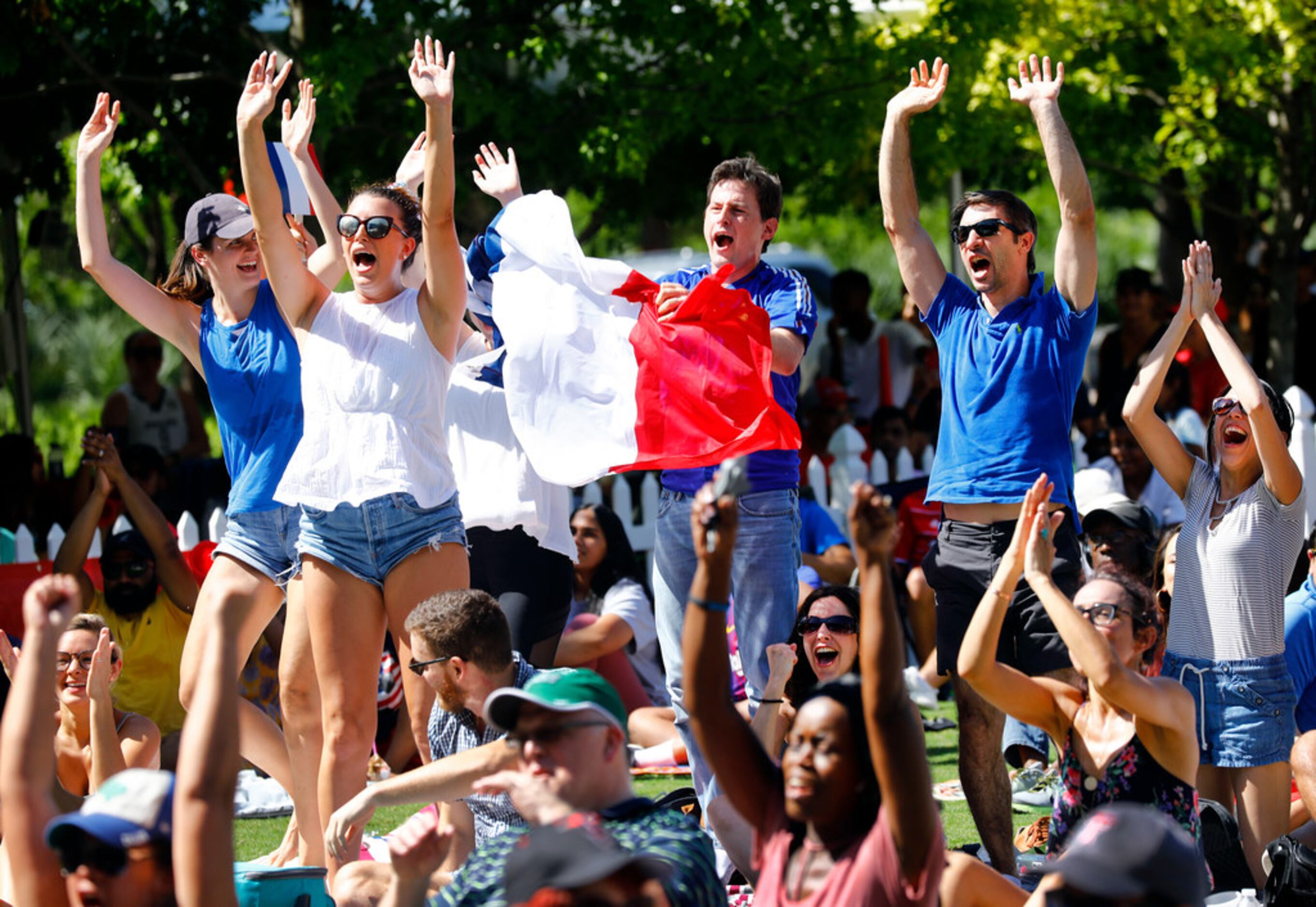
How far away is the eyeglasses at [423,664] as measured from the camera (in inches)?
177

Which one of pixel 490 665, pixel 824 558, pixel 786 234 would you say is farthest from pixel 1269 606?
pixel 786 234

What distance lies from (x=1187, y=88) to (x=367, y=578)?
364 inches

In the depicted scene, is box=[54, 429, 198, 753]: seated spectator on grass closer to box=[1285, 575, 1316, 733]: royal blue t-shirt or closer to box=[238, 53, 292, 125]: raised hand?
box=[238, 53, 292, 125]: raised hand

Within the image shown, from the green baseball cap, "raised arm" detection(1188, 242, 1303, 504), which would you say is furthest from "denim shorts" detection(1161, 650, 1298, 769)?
the green baseball cap

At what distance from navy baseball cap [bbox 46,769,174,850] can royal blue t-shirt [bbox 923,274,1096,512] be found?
2.66 meters

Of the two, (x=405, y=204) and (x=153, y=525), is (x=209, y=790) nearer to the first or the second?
(x=405, y=204)

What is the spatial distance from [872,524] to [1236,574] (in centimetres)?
238

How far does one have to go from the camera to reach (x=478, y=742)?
463cm

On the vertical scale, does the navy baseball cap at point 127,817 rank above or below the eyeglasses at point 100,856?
above

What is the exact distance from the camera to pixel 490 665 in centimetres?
450

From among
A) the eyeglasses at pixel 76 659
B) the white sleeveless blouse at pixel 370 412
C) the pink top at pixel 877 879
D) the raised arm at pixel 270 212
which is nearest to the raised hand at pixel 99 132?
the raised arm at pixel 270 212

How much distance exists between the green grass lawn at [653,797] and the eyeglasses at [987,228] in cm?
180

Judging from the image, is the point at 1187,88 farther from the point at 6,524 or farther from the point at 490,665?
the point at 490,665

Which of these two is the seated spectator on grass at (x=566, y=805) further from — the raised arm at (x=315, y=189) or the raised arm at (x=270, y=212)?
the raised arm at (x=315, y=189)
